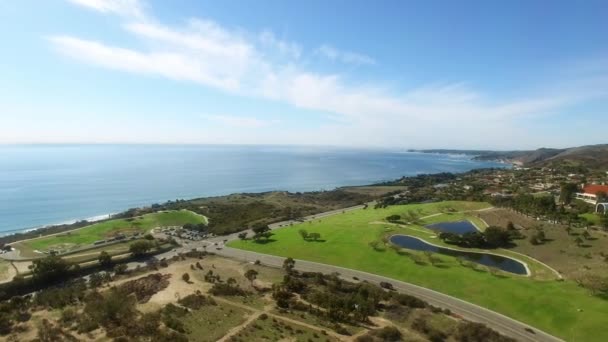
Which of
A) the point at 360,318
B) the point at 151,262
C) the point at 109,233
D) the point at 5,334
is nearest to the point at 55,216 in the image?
the point at 109,233

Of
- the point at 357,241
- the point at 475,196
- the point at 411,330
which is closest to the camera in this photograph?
the point at 411,330

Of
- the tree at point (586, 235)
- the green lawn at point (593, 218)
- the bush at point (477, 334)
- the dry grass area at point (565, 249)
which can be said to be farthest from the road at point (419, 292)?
the green lawn at point (593, 218)

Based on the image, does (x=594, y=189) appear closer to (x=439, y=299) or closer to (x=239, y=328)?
(x=439, y=299)

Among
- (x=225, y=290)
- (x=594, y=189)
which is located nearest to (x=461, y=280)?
(x=225, y=290)

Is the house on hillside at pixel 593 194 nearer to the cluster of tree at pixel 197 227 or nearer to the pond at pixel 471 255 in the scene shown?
the pond at pixel 471 255

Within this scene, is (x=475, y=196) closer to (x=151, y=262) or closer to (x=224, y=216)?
(x=224, y=216)
